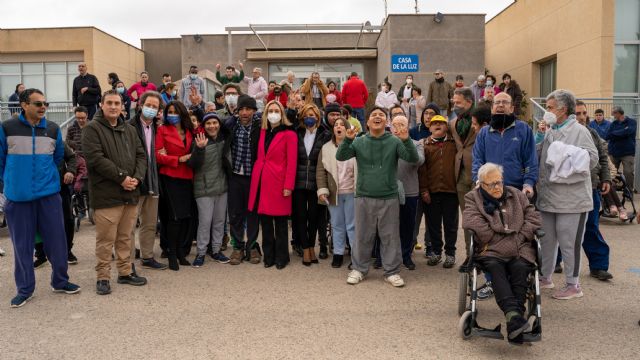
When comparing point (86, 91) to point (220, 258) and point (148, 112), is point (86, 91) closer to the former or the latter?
point (148, 112)

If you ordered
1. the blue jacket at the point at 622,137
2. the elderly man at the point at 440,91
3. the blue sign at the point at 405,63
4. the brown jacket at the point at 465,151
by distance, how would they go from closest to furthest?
the brown jacket at the point at 465,151, the blue jacket at the point at 622,137, the elderly man at the point at 440,91, the blue sign at the point at 405,63

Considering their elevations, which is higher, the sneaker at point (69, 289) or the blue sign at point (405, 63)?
the blue sign at point (405, 63)

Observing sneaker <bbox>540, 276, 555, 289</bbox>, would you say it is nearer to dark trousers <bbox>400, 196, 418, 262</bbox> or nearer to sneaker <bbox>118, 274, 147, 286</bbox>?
dark trousers <bbox>400, 196, 418, 262</bbox>

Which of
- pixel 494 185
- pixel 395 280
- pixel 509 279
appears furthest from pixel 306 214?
pixel 509 279

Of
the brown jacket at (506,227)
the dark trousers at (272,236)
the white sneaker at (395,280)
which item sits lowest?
the white sneaker at (395,280)

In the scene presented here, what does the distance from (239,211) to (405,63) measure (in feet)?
44.9

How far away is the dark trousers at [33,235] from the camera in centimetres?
551

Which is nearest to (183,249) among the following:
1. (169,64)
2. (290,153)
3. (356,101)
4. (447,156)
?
(290,153)

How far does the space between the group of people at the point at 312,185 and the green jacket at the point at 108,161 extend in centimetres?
1

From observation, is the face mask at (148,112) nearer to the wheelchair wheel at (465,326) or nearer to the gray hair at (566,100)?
the wheelchair wheel at (465,326)

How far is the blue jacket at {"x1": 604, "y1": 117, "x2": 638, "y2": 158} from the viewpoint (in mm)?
11875

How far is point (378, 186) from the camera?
6.18 meters

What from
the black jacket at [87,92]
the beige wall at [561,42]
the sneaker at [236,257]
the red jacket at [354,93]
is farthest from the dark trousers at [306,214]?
the beige wall at [561,42]

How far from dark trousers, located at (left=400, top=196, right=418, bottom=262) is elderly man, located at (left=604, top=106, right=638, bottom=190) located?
7469 mm
